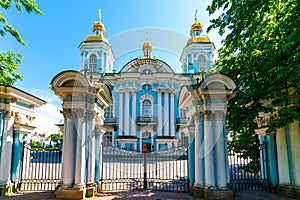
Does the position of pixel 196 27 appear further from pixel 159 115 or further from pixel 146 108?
pixel 159 115

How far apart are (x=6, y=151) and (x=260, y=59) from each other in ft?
28.1

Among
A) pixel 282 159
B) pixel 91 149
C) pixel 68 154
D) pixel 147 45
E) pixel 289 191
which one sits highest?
pixel 147 45

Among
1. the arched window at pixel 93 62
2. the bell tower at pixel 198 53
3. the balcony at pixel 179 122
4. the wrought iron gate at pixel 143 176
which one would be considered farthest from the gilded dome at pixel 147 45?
the wrought iron gate at pixel 143 176

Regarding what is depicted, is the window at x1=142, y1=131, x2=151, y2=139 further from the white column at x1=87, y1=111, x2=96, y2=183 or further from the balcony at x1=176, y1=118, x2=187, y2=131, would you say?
the white column at x1=87, y1=111, x2=96, y2=183

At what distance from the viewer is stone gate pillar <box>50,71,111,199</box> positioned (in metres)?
7.01

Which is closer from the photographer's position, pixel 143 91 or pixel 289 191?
pixel 289 191

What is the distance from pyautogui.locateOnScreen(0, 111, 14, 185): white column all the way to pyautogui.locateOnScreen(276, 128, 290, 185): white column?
28.8ft

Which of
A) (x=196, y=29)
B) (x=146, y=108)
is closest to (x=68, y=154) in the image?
(x=146, y=108)

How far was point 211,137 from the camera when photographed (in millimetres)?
7152

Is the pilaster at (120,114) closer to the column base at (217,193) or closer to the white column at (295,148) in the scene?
the column base at (217,193)

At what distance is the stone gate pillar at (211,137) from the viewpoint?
275 inches

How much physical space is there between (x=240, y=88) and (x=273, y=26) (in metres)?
2.32

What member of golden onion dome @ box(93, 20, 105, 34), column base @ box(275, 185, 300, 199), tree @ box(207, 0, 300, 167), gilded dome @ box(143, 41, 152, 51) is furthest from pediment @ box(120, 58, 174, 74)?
column base @ box(275, 185, 300, 199)

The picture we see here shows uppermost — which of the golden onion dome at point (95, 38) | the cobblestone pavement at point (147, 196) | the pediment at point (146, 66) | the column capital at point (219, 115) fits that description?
the golden onion dome at point (95, 38)
